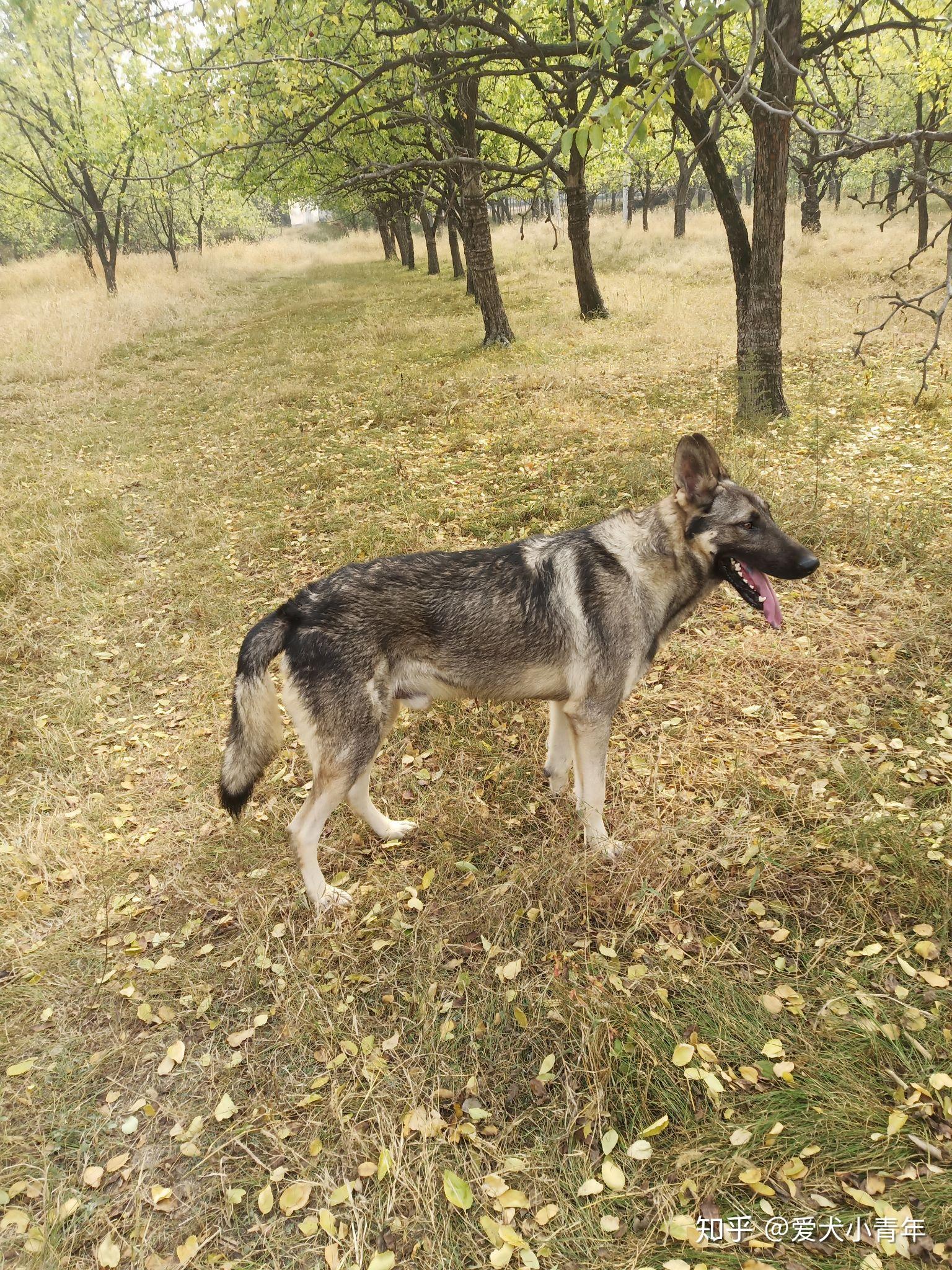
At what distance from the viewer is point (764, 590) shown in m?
3.57

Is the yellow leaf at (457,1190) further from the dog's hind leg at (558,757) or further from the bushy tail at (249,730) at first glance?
the dog's hind leg at (558,757)

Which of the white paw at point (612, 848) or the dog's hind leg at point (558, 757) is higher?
the dog's hind leg at point (558, 757)

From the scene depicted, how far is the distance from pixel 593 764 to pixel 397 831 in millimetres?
1396

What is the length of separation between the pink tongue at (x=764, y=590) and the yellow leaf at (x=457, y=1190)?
298 centimetres

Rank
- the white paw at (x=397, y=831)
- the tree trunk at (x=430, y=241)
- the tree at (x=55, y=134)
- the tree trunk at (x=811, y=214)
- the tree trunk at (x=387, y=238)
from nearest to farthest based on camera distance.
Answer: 1. the white paw at (x=397, y=831)
2. the tree at (x=55, y=134)
3. the tree trunk at (x=811, y=214)
4. the tree trunk at (x=430, y=241)
5. the tree trunk at (x=387, y=238)

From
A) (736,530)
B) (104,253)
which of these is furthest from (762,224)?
(104,253)

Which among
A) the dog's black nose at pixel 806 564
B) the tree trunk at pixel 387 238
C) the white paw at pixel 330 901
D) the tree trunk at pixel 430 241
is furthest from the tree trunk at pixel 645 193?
the white paw at pixel 330 901

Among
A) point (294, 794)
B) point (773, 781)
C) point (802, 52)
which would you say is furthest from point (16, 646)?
point (802, 52)

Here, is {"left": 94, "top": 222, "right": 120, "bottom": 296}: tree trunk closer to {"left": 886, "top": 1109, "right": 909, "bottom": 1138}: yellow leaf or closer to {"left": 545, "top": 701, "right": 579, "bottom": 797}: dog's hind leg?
{"left": 545, "top": 701, "right": 579, "bottom": 797}: dog's hind leg

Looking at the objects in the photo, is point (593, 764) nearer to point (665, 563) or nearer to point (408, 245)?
point (665, 563)

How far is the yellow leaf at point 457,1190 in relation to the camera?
2.44 metres

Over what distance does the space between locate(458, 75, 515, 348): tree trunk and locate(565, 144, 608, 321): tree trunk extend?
2.04 m

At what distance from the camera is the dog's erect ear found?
340 cm

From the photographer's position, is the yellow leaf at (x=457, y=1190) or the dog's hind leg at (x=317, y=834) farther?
the dog's hind leg at (x=317, y=834)
